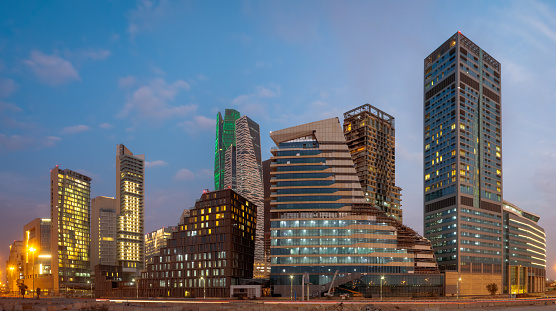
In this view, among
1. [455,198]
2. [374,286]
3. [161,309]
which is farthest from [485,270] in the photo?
[161,309]

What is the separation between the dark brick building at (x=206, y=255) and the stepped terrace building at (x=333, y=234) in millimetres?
15264

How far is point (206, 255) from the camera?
6245 inches

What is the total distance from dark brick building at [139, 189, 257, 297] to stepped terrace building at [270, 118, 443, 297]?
15.3 m

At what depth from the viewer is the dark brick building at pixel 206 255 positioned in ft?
508

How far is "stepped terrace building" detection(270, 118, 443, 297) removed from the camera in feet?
476

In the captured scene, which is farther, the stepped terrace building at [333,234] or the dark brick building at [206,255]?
the dark brick building at [206,255]

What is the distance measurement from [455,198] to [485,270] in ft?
99.5

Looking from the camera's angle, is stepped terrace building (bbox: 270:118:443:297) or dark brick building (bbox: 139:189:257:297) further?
dark brick building (bbox: 139:189:257:297)

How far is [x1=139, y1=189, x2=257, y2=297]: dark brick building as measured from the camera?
15488 cm

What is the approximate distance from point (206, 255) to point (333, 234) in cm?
4242

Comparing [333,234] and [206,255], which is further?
[206,255]

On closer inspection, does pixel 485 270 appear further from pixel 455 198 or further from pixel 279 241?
pixel 279 241

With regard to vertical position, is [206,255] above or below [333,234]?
below

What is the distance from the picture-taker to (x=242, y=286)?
143375 mm
